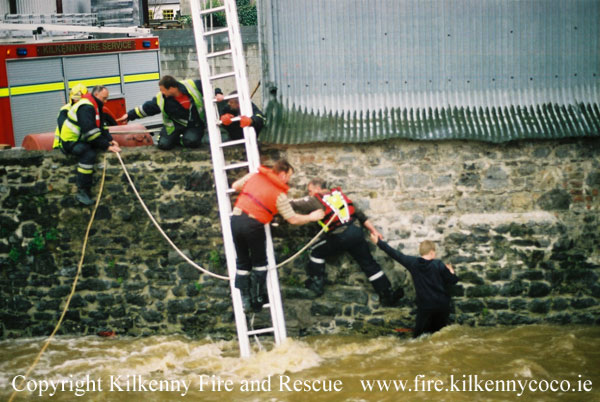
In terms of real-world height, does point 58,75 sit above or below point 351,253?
above

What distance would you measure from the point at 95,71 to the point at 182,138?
5683 millimetres

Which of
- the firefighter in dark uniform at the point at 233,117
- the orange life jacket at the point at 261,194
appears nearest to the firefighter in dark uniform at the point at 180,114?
the firefighter in dark uniform at the point at 233,117

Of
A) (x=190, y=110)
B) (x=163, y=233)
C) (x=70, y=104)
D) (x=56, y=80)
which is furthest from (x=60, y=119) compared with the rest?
(x=56, y=80)

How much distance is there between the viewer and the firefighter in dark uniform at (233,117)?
8.00 m

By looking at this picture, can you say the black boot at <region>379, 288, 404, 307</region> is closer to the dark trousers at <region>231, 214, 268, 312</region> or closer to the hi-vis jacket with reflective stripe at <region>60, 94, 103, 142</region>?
the dark trousers at <region>231, 214, 268, 312</region>

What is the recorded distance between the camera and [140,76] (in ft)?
47.5

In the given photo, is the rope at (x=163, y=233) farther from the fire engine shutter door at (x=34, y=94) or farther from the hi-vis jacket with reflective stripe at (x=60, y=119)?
the fire engine shutter door at (x=34, y=94)

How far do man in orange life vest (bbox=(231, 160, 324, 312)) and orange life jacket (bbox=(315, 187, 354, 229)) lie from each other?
25 centimetres

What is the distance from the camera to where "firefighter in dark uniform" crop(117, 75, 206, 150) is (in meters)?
8.43

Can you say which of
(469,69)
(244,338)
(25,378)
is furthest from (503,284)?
(25,378)

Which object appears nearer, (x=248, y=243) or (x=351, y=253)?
(x=248, y=243)

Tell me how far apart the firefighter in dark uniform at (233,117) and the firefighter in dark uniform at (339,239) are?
3.22 ft

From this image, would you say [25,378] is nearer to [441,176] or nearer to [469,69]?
[441,176]

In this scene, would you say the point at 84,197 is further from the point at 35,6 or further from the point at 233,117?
the point at 35,6
